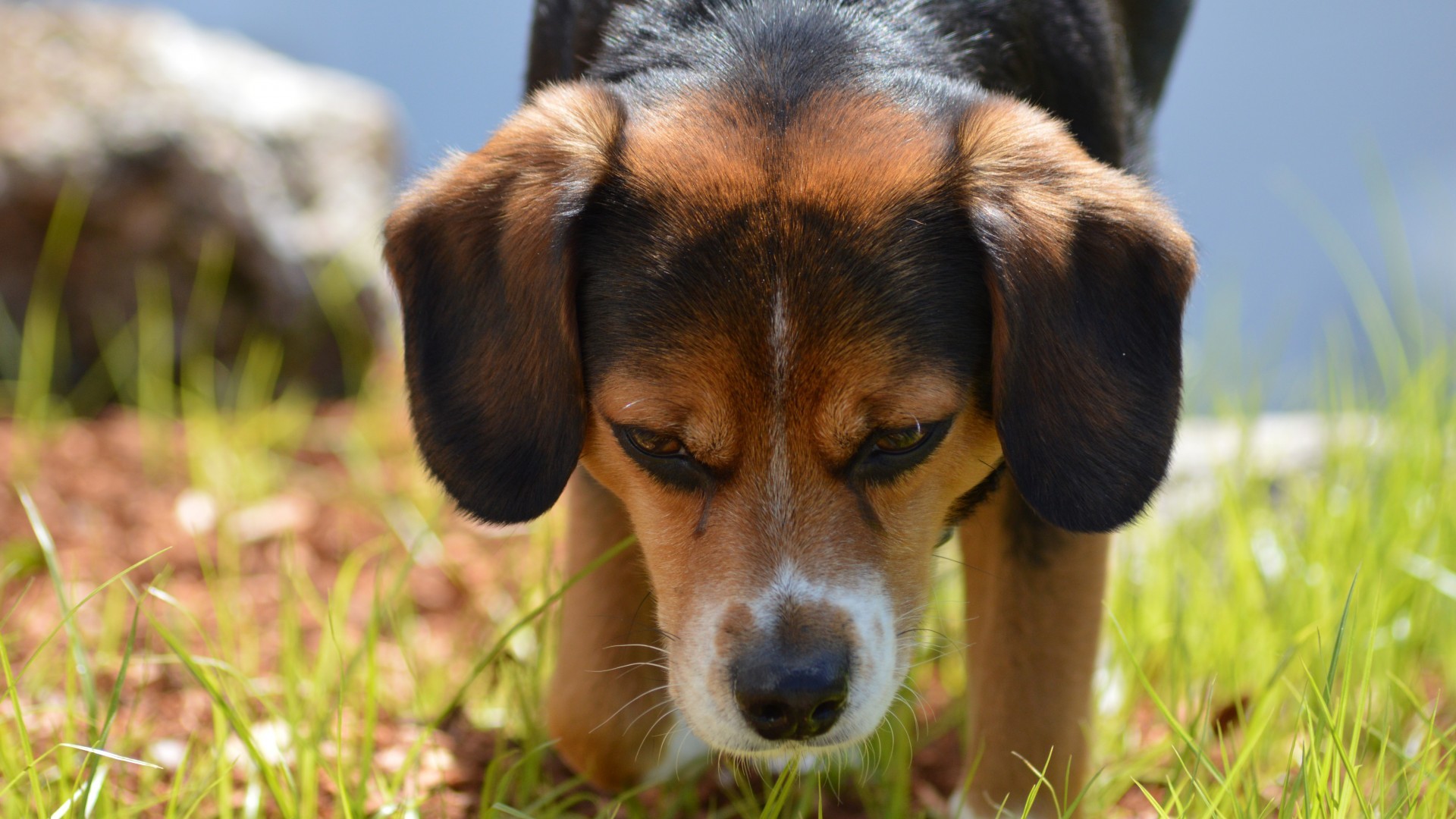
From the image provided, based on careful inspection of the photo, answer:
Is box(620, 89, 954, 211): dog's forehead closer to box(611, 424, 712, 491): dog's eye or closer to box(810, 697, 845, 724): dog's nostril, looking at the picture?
box(611, 424, 712, 491): dog's eye

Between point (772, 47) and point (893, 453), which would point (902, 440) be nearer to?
point (893, 453)

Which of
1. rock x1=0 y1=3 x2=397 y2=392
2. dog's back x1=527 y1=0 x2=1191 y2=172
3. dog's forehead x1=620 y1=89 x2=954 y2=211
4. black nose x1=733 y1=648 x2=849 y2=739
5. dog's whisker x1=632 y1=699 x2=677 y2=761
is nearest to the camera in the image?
black nose x1=733 y1=648 x2=849 y2=739

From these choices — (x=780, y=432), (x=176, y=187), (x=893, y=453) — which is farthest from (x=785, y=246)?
(x=176, y=187)

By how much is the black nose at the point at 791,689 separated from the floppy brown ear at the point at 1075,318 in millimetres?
538

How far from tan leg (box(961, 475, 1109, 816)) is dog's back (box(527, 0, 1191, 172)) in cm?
91

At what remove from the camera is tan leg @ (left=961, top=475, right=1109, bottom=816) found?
3051mm

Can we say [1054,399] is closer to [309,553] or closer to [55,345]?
[309,553]

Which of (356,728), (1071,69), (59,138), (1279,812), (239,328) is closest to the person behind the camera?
(1279,812)

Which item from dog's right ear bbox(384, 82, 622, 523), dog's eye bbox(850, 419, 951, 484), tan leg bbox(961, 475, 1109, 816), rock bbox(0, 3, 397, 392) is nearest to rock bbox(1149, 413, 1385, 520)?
tan leg bbox(961, 475, 1109, 816)

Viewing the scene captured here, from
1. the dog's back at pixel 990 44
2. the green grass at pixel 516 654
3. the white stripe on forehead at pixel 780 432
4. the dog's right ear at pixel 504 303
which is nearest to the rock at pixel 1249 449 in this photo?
the green grass at pixel 516 654

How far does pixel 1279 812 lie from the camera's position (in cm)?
252

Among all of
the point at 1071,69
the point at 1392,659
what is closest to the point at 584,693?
the point at 1071,69

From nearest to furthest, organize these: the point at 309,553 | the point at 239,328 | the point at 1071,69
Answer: the point at 1071,69, the point at 309,553, the point at 239,328

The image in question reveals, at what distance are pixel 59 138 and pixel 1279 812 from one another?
5.42 m
